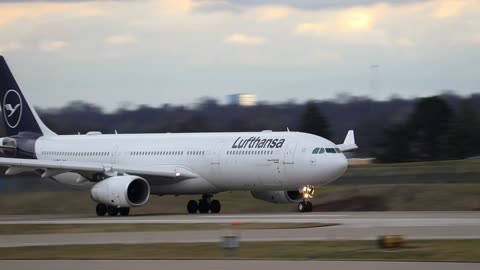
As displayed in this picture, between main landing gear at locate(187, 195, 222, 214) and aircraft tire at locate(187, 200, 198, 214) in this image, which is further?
aircraft tire at locate(187, 200, 198, 214)

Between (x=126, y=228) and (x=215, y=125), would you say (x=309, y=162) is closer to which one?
(x=126, y=228)

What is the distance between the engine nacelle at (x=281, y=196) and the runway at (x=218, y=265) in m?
26.9

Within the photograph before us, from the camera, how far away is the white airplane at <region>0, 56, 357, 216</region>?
49.7 m

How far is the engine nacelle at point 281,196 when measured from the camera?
2110 inches

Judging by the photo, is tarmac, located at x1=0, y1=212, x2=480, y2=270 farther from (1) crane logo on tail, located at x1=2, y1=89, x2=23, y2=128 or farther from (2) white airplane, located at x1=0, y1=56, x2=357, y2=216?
(1) crane logo on tail, located at x1=2, y1=89, x2=23, y2=128

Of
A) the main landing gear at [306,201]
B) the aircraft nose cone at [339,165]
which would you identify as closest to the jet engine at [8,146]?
the main landing gear at [306,201]

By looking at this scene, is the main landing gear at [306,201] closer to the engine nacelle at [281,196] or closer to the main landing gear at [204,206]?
the engine nacelle at [281,196]

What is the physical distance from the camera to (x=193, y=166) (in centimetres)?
5322

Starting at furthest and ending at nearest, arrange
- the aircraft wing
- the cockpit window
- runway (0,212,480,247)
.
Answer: the aircraft wing → the cockpit window → runway (0,212,480,247)

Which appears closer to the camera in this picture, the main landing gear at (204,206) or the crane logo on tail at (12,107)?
the main landing gear at (204,206)

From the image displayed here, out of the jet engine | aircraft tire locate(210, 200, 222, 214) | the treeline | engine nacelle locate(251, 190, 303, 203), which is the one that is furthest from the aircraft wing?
the treeline

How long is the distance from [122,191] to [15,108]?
14.0 m

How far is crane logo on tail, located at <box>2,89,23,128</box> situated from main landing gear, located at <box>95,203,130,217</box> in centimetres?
1125

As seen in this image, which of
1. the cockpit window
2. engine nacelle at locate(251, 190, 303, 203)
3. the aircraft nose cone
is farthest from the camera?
engine nacelle at locate(251, 190, 303, 203)
